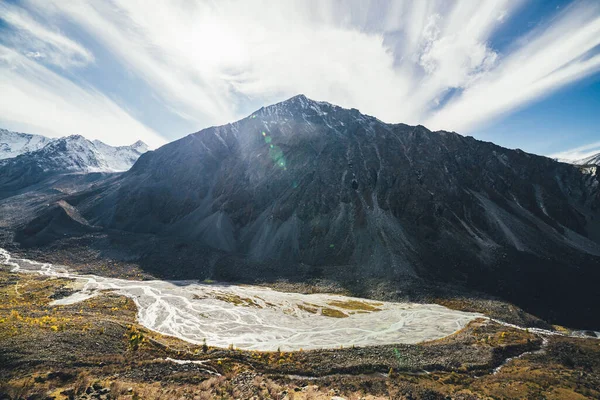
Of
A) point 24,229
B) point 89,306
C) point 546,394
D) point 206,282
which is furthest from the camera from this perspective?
point 24,229

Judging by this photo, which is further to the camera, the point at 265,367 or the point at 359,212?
the point at 359,212

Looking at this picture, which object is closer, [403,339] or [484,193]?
[403,339]

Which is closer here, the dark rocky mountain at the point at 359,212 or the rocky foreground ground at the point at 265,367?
the rocky foreground ground at the point at 265,367

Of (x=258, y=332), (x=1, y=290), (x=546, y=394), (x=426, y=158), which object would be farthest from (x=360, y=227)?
(x=1, y=290)

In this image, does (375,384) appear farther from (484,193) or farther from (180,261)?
(484,193)

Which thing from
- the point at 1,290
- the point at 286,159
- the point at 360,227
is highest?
the point at 286,159

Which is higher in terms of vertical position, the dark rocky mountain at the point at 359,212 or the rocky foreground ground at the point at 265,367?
the dark rocky mountain at the point at 359,212
